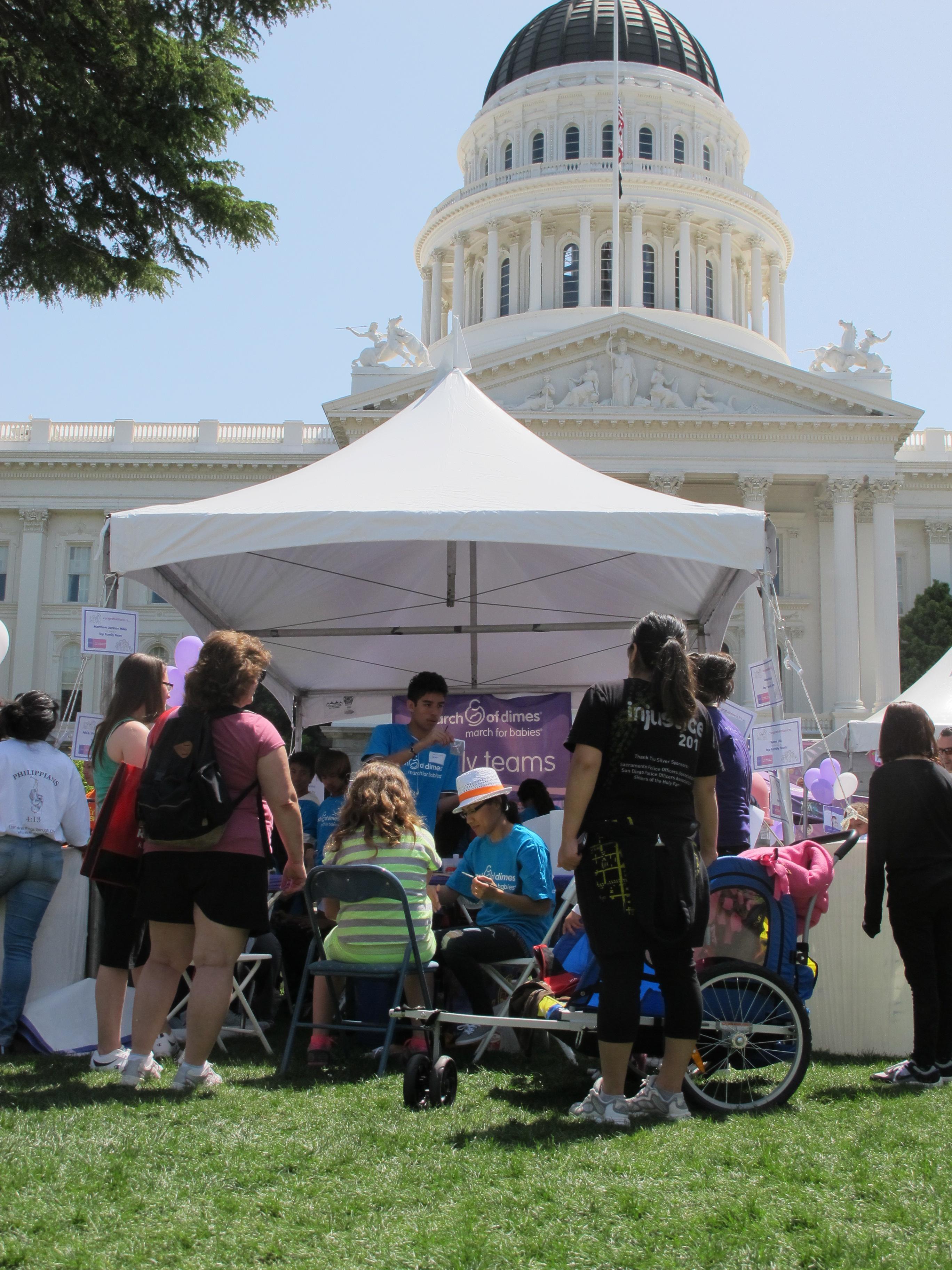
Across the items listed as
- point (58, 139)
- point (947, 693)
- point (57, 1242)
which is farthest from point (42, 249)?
point (947, 693)

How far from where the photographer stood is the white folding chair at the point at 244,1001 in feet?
20.2

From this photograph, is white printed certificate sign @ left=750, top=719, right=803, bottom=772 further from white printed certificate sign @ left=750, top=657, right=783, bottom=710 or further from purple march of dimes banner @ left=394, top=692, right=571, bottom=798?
purple march of dimes banner @ left=394, top=692, right=571, bottom=798

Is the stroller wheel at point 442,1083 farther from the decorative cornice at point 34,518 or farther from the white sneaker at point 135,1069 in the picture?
the decorative cornice at point 34,518

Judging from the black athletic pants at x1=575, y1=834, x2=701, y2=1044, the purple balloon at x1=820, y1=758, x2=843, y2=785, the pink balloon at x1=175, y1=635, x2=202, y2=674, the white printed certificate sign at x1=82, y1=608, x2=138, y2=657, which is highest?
the pink balloon at x1=175, y1=635, x2=202, y2=674

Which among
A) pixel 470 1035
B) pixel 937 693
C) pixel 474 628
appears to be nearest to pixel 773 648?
pixel 470 1035

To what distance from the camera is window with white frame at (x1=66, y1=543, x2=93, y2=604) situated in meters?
55.5

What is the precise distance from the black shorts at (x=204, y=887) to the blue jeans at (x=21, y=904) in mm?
1404

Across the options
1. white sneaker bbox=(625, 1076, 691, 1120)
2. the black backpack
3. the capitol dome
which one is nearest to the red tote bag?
the black backpack

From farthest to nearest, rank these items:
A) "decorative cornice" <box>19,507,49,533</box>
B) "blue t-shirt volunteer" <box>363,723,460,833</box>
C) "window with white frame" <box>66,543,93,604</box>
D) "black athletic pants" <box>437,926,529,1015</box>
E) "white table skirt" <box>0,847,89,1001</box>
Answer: "window with white frame" <box>66,543,93,604</box> < "decorative cornice" <box>19,507,49,533</box> < "blue t-shirt volunteer" <box>363,723,460,833</box> < "white table skirt" <box>0,847,89,1001</box> < "black athletic pants" <box>437,926,529,1015</box>

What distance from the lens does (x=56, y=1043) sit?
20.4 feet

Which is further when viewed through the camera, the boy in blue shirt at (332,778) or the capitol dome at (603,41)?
the capitol dome at (603,41)

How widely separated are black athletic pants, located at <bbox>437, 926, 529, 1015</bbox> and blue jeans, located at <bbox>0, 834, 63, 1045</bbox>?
6.50ft

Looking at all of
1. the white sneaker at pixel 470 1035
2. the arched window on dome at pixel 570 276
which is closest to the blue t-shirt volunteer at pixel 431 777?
the white sneaker at pixel 470 1035

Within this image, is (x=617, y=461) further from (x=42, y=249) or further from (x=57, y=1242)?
(x=57, y=1242)
